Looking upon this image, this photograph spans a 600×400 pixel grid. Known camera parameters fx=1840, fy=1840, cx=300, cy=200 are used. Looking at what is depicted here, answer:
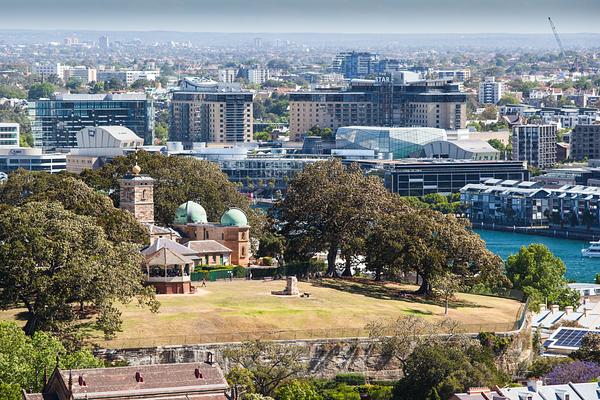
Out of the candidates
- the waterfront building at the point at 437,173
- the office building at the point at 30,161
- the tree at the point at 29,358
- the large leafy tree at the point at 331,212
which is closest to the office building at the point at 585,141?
the waterfront building at the point at 437,173

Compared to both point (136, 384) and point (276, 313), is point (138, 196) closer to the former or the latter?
point (276, 313)

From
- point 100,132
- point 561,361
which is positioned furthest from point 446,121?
point 561,361

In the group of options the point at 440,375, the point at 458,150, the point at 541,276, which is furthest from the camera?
the point at 458,150

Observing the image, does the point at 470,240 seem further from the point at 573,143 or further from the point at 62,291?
the point at 573,143

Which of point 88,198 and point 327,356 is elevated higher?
point 88,198

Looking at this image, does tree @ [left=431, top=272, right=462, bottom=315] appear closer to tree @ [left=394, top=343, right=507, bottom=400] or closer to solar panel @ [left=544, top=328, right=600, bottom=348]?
solar panel @ [left=544, top=328, right=600, bottom=348]

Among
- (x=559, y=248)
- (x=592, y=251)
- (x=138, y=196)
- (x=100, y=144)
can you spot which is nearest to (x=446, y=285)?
(x=138, y=196)
